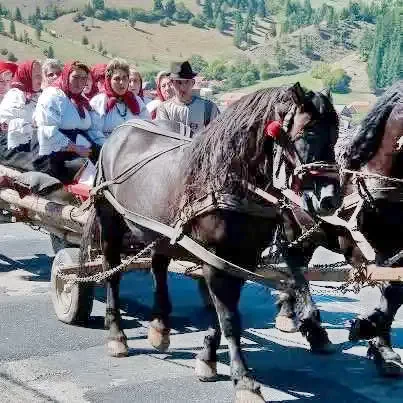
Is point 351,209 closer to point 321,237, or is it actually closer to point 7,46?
point 321,237

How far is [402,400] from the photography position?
469 centimetres

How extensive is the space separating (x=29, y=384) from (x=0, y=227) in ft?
24.8

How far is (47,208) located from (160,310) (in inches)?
62.1

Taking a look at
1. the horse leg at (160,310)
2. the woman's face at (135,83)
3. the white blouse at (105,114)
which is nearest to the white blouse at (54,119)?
the white blouse at (105,114)

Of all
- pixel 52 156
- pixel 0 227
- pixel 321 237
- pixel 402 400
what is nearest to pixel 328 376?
pixel 402 400

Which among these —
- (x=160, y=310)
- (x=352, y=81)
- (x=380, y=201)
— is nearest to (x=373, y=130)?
(x=380, y=201)

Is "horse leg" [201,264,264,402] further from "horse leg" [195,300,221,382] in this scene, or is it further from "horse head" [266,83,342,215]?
"horse head" [266,83,342,215]

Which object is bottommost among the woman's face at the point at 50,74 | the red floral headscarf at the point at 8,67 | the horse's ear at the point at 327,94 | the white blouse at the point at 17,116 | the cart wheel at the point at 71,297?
the cart wheel at the point at 71,297

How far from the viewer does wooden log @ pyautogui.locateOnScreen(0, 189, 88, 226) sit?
6.24 meters

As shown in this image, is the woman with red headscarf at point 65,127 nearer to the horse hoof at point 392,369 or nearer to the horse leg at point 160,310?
the horse leg at point 160,310

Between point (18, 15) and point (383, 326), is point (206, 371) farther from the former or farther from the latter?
point (18, 15)

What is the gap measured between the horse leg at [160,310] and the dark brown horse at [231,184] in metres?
0.58

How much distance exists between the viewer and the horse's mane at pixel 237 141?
3977mm

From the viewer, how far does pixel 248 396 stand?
13.7 ft
